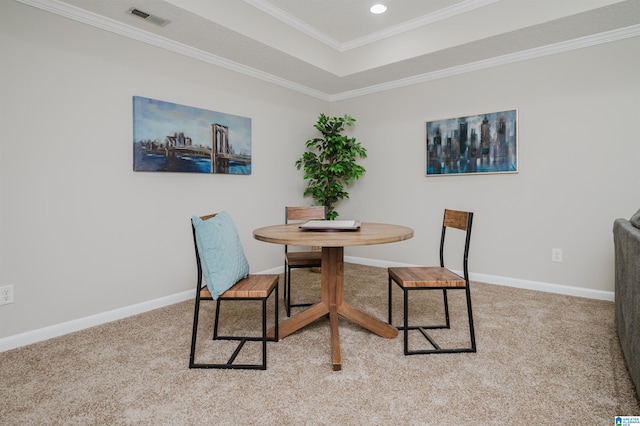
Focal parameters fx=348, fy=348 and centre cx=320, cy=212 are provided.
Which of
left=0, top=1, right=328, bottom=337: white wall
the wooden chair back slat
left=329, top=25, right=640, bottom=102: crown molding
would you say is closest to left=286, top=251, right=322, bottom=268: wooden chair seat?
the wooden chair back slat

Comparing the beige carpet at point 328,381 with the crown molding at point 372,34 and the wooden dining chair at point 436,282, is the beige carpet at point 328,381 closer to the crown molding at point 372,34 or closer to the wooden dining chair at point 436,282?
the wooden dining chair at point 436,282

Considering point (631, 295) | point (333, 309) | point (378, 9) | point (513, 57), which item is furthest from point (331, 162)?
point (631, 295)

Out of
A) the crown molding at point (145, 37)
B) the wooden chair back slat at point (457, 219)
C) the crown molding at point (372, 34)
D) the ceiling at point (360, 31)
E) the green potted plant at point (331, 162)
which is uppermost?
the crown molding at point (372, 34)

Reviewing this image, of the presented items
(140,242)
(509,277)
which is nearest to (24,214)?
(140,242)

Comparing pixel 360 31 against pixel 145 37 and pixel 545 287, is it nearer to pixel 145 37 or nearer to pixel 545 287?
pixel 145 37

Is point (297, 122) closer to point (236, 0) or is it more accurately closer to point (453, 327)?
point (236, 0)

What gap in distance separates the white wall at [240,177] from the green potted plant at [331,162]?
240 mm

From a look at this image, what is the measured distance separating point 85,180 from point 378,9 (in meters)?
Answer: 2.72

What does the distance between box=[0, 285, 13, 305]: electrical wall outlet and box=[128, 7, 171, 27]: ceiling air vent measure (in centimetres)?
199

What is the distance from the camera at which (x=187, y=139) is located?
305 centimetres

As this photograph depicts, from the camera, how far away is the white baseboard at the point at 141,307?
7.18 feet

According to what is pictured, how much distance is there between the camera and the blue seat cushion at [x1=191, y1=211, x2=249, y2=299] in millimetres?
1775

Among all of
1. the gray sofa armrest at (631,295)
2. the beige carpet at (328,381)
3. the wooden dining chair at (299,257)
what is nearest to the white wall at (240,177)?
the beige carpet at (328,381)

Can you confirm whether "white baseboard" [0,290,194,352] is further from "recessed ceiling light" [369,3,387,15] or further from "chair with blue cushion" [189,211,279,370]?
"recessed ceiling light" [369,3,387,15]
